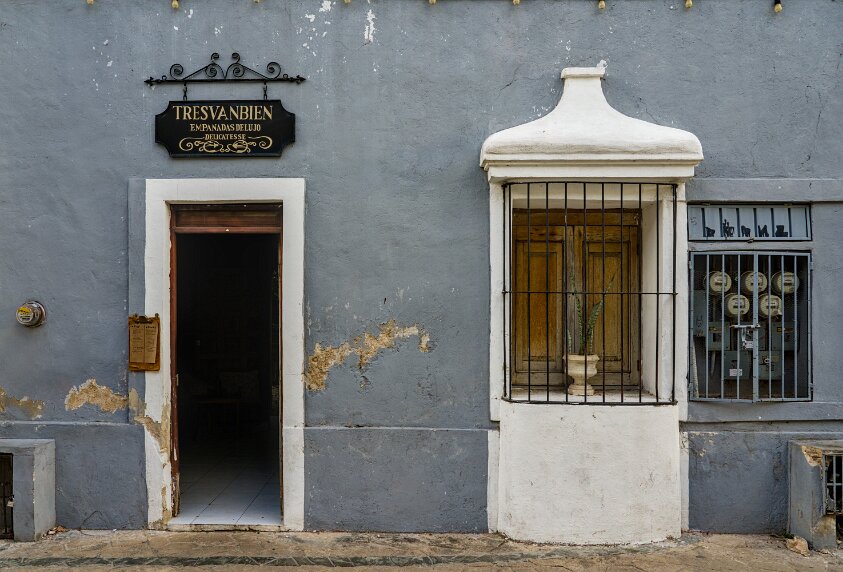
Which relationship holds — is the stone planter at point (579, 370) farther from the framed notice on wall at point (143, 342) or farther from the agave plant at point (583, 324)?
the framed notice on wall at point (143, 342)

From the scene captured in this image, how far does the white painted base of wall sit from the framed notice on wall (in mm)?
3092

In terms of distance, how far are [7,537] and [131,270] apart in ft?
7.61

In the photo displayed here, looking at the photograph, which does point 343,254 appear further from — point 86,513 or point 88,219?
point 86,513

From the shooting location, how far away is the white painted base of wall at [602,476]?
4793 mm

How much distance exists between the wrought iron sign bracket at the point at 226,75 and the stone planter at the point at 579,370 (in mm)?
3165

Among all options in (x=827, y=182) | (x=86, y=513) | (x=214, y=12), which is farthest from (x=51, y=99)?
(x=827, y=182)

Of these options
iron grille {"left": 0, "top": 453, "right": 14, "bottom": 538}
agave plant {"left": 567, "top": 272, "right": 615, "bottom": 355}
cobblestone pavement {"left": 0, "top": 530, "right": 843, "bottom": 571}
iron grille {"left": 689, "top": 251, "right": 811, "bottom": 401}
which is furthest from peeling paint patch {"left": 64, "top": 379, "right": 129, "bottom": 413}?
iron grille {"left": 689, "top": 251, "right": 811, "bottom": 401}

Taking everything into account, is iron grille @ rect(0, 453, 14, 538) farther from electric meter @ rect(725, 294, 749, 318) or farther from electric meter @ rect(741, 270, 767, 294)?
electric meter @ rect(741, 270, 767, 294)

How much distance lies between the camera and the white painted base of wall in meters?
4.79

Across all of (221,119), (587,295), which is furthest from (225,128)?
(587,295)

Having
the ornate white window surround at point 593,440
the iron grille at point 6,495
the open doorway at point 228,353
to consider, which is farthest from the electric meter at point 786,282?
the iron grille at point 6,495

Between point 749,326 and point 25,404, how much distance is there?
5909 mm

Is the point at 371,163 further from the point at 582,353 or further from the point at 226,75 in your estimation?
the point at 582,353

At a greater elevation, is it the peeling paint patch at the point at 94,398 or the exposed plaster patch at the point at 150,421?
the peeling paint patch at the point at 94,398
